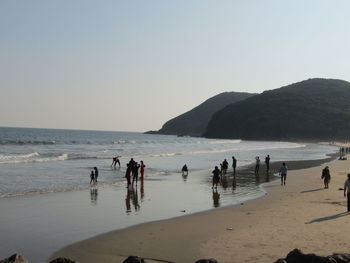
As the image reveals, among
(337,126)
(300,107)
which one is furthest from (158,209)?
(300,107)

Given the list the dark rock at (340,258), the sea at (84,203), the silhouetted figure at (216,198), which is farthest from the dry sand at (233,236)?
the dark rock at (340,258)

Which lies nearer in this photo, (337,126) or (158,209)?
(158,209)

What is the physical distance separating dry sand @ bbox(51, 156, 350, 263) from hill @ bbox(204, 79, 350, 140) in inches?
6005

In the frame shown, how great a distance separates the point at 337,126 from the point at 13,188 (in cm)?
15875

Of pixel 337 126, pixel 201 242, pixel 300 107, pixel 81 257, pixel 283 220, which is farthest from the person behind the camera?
pixel 300 107

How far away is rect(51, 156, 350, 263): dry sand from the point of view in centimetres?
1048

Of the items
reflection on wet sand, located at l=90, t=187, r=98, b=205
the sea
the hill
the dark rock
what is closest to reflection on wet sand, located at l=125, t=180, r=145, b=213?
the sea

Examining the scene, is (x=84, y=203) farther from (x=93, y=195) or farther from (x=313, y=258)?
(x=313, y=258)

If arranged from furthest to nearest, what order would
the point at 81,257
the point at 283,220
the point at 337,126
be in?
the point at 337,126 → the point at 283,220 → the point at 81,257

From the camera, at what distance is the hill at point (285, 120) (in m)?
166

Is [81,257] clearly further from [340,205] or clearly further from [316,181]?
[316,181]

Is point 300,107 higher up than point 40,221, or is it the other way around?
point 300,107

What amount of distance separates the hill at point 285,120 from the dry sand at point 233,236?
15253 cm

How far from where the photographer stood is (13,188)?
22422mm
